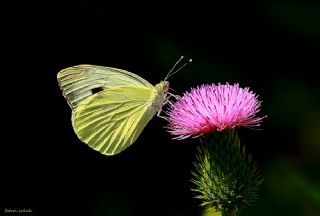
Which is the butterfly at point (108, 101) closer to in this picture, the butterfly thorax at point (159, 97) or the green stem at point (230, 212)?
the butterfly thorax at point (159, 97)

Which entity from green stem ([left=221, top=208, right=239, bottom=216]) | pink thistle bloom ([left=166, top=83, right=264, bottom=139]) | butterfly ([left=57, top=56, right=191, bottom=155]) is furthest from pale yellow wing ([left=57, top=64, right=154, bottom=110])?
green stem ([left=221, top=208, right=239, bottom=216])

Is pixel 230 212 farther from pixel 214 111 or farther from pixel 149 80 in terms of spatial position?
pixel 149 80

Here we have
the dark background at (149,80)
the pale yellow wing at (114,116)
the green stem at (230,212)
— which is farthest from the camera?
the dark background at (149,80)

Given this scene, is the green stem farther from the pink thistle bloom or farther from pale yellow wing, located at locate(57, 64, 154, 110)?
pale yellow wing, located at locate(57, 64, 154, 110)

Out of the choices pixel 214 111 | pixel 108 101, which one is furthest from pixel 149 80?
pixel 214 111

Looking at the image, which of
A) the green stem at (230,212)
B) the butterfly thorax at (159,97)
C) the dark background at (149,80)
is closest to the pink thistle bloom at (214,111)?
the butterfly thorax at (159,97)
